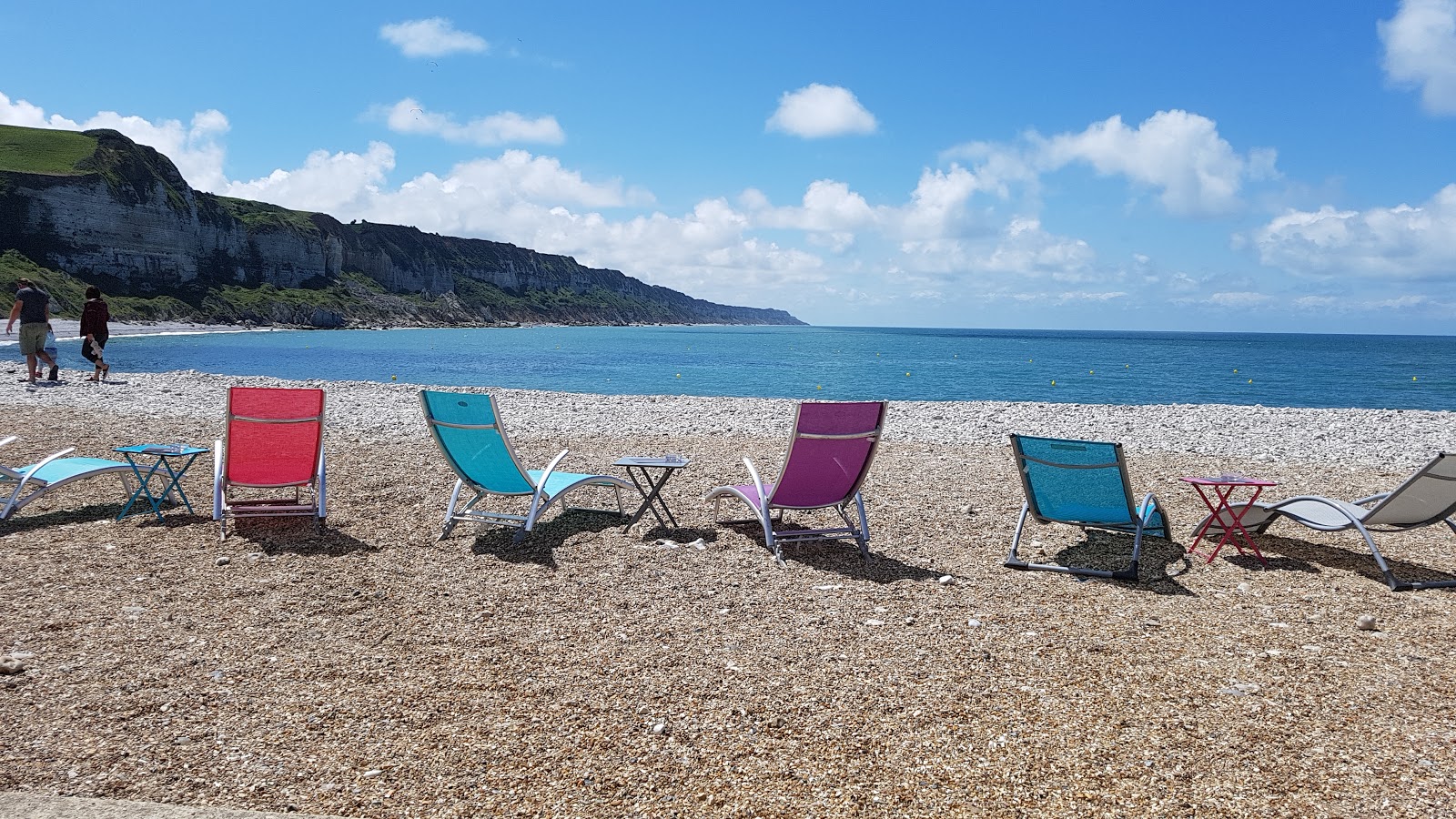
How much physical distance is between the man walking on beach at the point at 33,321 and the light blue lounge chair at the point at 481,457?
14.4 metres

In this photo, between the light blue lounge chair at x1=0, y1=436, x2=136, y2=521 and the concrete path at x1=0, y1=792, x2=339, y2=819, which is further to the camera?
the light blue lounge chair at x1=0, y1=436, x2=136, y2=521

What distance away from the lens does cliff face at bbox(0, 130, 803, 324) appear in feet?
241

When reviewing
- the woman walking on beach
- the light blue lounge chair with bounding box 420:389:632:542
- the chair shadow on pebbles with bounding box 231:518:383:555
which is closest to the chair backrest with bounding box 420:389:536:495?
the light blue lounge chair with bounding box 420:389:632:542

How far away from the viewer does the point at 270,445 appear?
6.44 meters

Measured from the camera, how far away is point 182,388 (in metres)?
18.5

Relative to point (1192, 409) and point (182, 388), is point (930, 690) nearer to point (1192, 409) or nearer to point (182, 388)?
point (1192, 409)

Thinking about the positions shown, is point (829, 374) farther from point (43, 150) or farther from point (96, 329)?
point (43, 150)

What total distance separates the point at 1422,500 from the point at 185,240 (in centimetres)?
10243

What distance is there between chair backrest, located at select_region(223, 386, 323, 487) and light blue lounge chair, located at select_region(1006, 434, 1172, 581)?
5078mm

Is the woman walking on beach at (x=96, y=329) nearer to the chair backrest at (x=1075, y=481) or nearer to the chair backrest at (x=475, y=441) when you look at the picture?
the chair backrest at (x=475, y=441)

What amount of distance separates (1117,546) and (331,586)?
5332 mm

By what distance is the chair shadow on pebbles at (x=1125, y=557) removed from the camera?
213 inches

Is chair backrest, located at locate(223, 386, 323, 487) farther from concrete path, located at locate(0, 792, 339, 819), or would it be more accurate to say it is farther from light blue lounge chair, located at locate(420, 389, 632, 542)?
concrete path, located at locate(0, 792, 339, 819)

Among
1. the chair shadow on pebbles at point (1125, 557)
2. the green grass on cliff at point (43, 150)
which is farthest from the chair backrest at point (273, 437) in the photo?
the green grass on cliff at point (43, 150)
